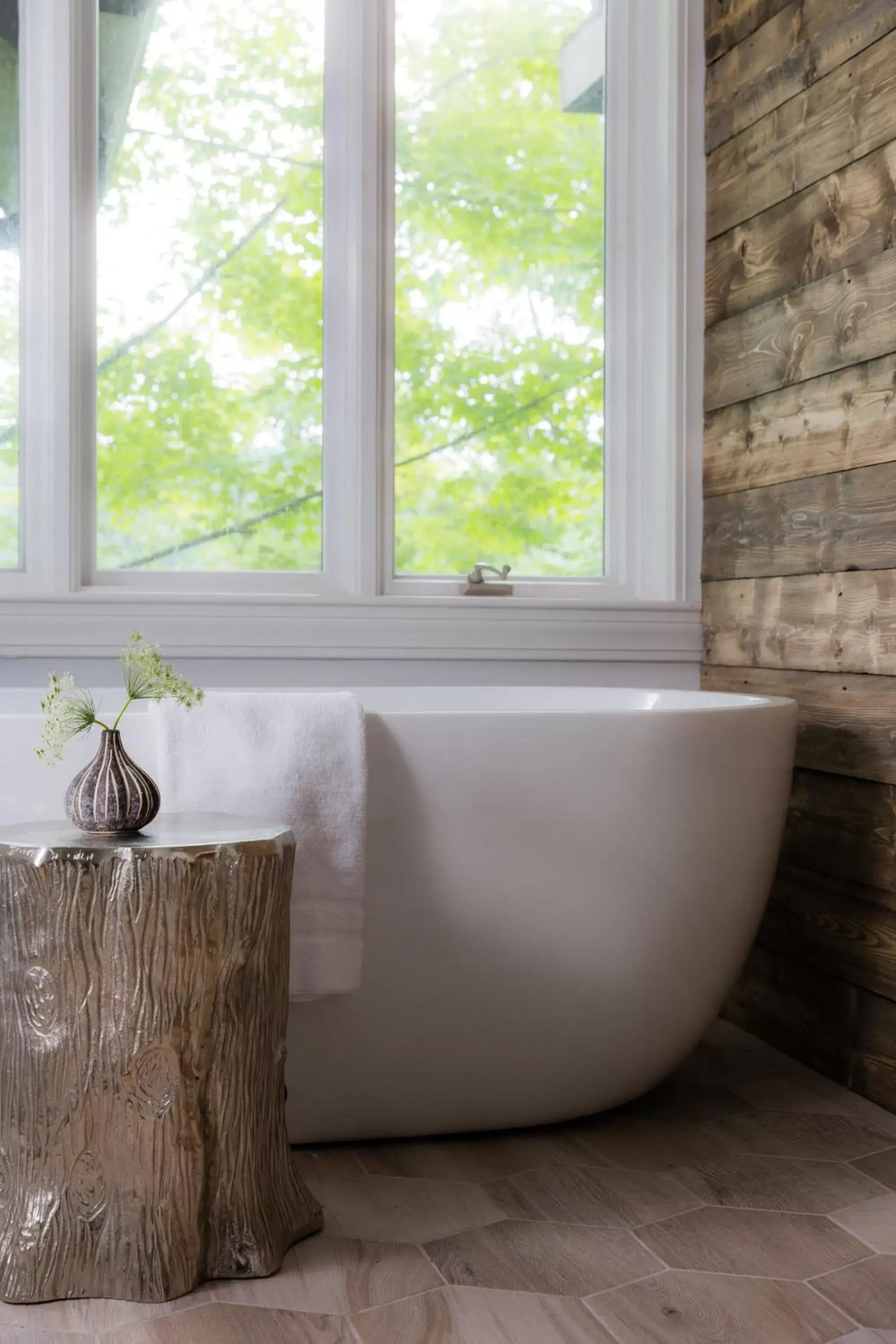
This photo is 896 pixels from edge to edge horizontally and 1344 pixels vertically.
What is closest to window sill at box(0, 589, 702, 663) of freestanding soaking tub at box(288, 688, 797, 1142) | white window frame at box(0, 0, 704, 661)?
white window frame at box(0, 0, 704, 661)

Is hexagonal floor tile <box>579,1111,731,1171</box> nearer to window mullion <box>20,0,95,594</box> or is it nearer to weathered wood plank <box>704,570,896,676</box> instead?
weathered wood plank <box>704,570,896,676</box>

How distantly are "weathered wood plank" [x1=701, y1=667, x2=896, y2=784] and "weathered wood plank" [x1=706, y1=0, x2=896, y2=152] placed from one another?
41.9 inches

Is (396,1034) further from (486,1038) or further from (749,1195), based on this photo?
(749,1195)

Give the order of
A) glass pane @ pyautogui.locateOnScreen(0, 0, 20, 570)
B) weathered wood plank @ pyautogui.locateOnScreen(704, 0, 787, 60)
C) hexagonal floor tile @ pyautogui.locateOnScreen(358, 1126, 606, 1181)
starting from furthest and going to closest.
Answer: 1. glass pane @ pyautogui.locateOnScreen(0, 0, 20, 570)
2. weathered wood plank @ pyautogui.locateOnScreen(704, 0, 787, 60)
3. hexagonal floor tile @ pyautogui.locateOnScreen(358, 1126, 606, 1181)

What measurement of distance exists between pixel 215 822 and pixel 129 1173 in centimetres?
40

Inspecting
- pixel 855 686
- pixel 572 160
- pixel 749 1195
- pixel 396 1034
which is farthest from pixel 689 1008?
pixel 572 160

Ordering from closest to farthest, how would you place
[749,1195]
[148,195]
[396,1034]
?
1. [749,1195]
2. [396,1034]
3. [148,195]

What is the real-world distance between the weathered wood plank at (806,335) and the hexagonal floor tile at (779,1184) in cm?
126

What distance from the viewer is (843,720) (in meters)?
2.17

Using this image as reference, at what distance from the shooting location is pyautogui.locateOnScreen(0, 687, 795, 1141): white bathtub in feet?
5.70

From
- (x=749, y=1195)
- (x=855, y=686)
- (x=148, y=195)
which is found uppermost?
(x=148, y=195)

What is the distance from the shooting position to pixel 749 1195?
1673 mm

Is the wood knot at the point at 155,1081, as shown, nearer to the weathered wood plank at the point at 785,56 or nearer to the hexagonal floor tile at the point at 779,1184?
the hexagonal floor tile at the point at 779,1184

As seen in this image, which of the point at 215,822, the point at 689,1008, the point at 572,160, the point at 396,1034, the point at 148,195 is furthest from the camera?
the point at 572,160
